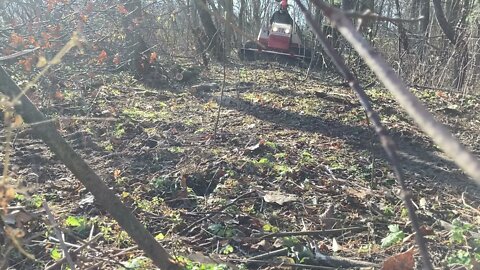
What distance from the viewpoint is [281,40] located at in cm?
1134

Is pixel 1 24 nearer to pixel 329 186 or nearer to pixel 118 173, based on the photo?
pixel 118 173

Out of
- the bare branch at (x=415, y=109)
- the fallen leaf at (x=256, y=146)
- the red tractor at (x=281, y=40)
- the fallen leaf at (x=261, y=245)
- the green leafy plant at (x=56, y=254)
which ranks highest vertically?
the bare branch at (x=415, y=109)

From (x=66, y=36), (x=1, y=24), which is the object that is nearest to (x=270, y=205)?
(x=66, y=36)

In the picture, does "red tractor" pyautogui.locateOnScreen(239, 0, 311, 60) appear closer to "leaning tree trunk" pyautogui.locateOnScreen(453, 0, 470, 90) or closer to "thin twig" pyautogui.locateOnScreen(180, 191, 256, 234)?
"leaning tree trunk" pyautogui.locateOnScreen(453, 0, 470, 90)

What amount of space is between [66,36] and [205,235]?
13.4 ft

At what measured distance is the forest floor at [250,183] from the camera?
9.36 feet

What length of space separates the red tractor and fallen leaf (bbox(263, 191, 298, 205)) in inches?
296

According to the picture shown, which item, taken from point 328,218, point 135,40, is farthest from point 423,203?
point 135,40

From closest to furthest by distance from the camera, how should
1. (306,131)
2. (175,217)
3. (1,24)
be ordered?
1. (175,217)
2. (306,131)
3. (1,24)

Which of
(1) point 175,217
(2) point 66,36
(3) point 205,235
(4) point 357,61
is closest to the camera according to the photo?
(3) point 205,235

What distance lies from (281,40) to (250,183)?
7.92 metres

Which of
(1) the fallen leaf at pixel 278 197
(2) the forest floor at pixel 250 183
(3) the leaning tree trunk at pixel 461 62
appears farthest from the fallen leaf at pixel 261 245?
(3) the leaning tree trunk at pixel 461 62

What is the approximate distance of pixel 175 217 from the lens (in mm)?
3314

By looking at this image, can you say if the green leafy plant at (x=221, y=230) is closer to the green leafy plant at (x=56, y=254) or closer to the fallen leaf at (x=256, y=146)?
the green leafy plant at (x=56, y=254)
